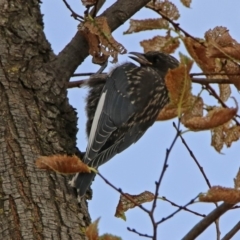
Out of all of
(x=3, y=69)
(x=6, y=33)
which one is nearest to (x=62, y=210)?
(x=3, y=69)

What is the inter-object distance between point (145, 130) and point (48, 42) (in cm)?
110

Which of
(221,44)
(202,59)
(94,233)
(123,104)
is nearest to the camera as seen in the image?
(94,233)

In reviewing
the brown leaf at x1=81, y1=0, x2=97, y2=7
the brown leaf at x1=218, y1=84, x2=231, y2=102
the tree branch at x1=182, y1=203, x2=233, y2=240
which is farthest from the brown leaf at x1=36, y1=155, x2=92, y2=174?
the brown leaf at x1=81, y1=0, x2=97, y2=7

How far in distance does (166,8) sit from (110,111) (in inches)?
37.8

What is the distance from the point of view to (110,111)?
407 centimetres

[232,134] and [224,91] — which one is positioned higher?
[224,91]

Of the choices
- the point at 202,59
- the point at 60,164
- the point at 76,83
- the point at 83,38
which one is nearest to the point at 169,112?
the point at 60,164

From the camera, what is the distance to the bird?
12.5 feet

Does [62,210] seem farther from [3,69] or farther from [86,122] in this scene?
[86,122]

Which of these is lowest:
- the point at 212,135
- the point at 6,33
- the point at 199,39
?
the point at 212,135

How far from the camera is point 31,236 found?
2635 mm

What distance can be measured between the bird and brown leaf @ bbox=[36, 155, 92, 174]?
1.24 m

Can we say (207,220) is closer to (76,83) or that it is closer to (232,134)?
(232,134)

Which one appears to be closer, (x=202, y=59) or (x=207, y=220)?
(x=207, y=220)
